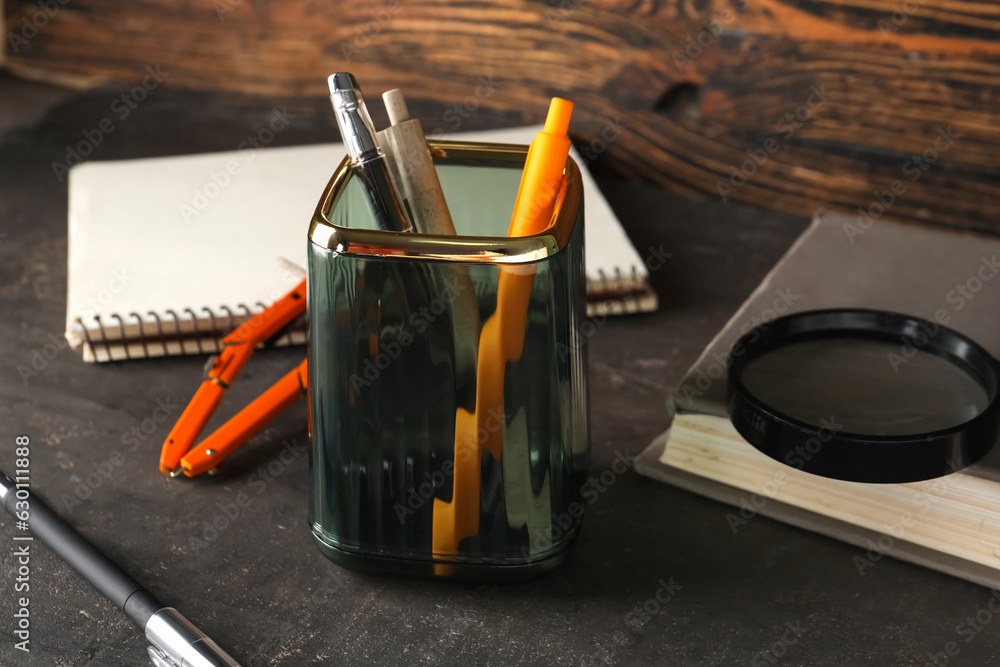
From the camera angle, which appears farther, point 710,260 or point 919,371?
point 710,260

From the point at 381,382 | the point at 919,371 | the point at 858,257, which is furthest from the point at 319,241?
the point at 858,257

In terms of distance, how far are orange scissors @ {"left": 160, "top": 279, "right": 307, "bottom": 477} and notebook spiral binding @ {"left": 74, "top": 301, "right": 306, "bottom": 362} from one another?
0.14 ft

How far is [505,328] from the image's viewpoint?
40 cm

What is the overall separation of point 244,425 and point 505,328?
21cm

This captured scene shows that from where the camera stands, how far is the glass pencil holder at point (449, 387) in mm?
388

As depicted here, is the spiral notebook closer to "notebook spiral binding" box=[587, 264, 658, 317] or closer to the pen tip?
"notebook spiral binding" box=[587, 264, 658, 317]

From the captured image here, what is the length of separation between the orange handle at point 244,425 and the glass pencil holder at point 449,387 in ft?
0.30

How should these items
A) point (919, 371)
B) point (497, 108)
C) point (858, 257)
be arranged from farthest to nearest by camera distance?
point (497, 108), point (858, 257), point (919, 371)

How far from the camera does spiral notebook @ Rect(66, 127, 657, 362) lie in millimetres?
634

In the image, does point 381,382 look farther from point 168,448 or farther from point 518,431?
point 168,448

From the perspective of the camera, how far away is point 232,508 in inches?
20.3

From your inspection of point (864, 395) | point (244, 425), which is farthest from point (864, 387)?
point (244, 425)

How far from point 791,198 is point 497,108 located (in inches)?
11.4

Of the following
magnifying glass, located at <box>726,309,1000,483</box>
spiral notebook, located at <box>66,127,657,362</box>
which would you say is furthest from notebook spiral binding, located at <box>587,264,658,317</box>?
magnifying glass, located at <box>726,309,1000,483</box>
